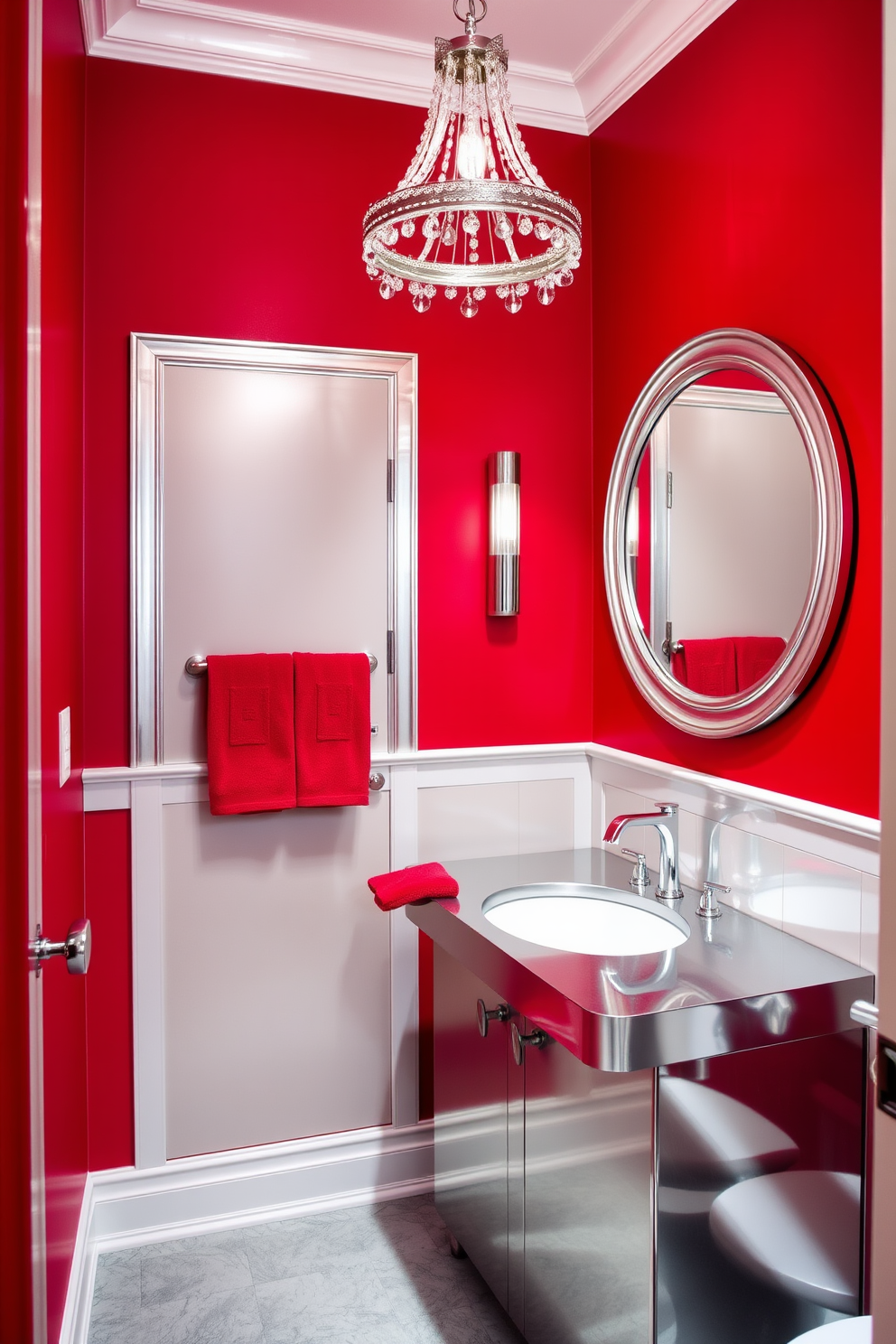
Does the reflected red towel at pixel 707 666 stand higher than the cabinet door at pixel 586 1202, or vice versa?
the reflected red towel at pixel 707 666

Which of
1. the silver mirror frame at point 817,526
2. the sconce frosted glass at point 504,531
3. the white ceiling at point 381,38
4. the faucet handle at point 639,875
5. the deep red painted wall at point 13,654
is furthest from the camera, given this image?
the sconce frosted glass at point 504,531

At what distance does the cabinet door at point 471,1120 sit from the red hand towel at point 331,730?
0.44 meters

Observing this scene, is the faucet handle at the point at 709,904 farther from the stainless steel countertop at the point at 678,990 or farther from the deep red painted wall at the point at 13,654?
the deep red painted wall at the point at 13,654

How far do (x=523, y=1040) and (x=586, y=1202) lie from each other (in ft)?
0.93

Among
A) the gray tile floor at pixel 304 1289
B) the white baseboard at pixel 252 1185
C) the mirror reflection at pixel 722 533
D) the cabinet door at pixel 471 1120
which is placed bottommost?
the gray tile floor at pixel 304 1289

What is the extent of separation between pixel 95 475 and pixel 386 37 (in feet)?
4.01

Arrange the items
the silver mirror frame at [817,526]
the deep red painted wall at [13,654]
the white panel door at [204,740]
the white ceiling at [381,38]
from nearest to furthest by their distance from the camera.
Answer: the deep red painted wall at [13,654]
the silver mirror frame at [817,526]
the white ceiling at [381,38]
the white panel door at [204,740]

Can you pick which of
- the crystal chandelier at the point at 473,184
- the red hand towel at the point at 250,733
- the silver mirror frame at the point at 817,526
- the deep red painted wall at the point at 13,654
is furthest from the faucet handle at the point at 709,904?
the deep red painted wall at the point at 13,654

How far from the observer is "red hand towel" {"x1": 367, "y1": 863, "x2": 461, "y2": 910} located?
6.56 feet

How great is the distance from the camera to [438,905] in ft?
6.59

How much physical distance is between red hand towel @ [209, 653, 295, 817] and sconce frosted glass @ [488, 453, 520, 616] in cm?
56

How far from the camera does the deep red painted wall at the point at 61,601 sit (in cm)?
153

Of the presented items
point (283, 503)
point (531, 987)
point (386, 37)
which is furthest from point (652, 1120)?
point (386, 37)

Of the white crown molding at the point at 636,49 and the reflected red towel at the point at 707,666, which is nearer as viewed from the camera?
the reflected red towel at the point at 707,666
